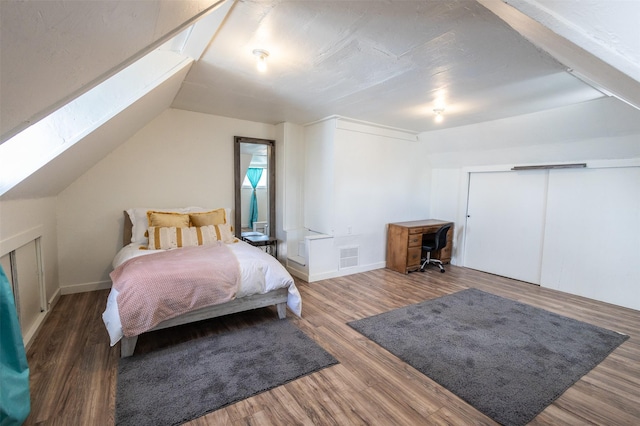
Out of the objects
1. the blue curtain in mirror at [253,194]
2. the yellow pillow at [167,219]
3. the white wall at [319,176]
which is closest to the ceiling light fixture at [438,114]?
the white wall at [319,176]

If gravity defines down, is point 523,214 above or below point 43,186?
below

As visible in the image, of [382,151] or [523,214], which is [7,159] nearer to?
[382,151]

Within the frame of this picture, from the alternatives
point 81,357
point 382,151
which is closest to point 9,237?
point 81,357

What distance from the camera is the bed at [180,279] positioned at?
6.99ft

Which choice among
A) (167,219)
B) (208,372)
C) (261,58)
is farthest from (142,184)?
(208,372)

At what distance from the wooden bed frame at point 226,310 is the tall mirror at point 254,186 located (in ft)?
5.73

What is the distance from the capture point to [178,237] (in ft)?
10.8

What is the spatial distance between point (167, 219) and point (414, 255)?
12.1ft

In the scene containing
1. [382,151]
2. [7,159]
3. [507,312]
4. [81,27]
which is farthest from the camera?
[382,151]

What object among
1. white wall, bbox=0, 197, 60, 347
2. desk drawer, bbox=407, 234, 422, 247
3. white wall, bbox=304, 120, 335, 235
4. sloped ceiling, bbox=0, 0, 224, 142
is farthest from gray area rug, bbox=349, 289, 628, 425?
white wall, bbox=0, 197, 60, 347

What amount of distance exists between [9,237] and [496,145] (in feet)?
18.4

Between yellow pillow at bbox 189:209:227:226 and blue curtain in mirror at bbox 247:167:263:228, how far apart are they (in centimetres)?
65

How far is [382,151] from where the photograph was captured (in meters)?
4.70

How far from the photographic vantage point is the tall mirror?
435 centimetres
